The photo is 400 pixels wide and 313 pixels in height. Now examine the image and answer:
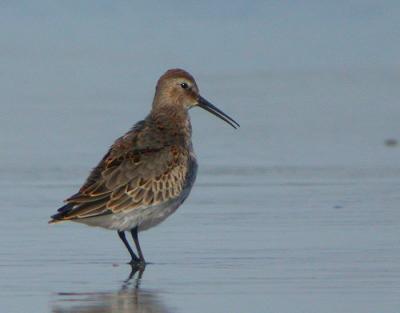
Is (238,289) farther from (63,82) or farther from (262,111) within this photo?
(63,82)

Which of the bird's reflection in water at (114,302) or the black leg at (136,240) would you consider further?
the black leg at (136,240)

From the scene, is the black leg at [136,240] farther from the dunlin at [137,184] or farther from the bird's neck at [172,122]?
the bird's neck at [172,122]

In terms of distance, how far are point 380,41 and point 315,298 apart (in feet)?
44.0

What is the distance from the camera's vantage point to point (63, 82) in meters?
18.8

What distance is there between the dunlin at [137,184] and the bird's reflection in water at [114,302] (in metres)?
1.12

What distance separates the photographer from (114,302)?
8.70m

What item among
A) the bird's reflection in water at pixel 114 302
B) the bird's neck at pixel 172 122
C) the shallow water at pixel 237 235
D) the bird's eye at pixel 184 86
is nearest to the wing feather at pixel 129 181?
the bird's neck at pixel 172 122

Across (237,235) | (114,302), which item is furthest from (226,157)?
(114,302)

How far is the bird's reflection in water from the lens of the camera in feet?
27.8

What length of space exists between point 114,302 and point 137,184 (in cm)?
186

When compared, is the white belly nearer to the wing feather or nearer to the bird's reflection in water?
the wing feather

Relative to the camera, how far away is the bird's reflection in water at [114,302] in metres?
8.48

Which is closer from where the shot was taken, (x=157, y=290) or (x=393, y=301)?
(x=393, y=301)

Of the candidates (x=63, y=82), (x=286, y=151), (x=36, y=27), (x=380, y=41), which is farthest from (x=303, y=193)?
(x=36, y=27)
